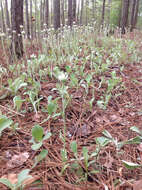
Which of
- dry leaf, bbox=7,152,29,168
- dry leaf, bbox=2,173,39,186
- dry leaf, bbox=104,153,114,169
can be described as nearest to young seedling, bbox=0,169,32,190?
dry leaf, bbox=2,173,39,186

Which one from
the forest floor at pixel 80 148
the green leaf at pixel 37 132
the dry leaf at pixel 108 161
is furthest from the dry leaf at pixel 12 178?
the dry leaf at pixel 108 161

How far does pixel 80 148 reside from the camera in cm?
103

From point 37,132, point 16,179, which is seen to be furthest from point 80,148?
point 16,179

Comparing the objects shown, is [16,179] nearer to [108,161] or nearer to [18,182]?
[18,182]

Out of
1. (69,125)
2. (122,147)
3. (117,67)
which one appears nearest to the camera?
(122,147)

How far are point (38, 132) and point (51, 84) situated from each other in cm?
101

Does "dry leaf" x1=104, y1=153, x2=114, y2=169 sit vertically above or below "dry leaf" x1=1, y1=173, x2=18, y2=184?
below

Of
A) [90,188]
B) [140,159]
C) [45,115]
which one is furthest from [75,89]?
[90,188]

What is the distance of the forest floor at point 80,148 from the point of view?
2.63ft

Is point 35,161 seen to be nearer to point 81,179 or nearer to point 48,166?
point 48,166

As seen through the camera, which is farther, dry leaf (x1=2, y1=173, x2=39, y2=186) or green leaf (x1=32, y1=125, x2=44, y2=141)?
green leaf (x1=32, y1=125, x2=44, y2=141)

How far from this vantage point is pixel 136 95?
72.2 inches

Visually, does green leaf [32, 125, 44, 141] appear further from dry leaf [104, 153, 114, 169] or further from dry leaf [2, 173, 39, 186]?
dry leaf [104, 153, 114, 169]

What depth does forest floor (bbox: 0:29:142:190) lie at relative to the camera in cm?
80
